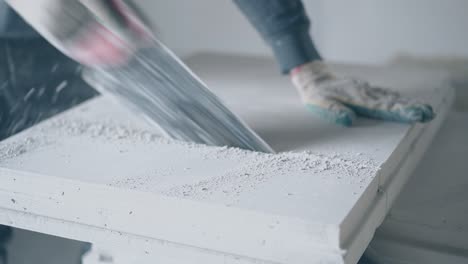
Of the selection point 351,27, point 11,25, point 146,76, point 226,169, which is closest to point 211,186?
point 226,169

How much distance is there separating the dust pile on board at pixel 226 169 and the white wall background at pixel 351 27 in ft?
4.09

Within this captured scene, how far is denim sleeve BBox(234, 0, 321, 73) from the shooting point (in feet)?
5.06

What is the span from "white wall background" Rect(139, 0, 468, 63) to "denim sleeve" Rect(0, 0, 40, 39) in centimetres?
122

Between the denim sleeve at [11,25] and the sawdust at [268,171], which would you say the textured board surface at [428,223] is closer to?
the sawdust at [268,171]

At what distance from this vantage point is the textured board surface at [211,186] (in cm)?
108

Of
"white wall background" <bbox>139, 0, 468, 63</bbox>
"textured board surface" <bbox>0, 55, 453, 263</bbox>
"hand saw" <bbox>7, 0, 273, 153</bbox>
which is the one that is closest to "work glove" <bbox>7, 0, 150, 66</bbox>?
"hand saw" <bbox>7, 0, 273, 153</bbox>

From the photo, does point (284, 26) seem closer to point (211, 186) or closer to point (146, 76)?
point (146, 76)

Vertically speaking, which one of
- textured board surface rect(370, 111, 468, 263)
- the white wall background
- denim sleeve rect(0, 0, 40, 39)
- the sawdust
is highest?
denim sleeve rect(0, 0, 40, 39)

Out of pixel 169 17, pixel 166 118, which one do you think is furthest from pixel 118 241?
pixel 169 17

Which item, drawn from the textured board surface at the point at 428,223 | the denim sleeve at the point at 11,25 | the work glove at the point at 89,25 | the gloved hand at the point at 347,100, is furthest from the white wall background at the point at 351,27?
the work glove at the point at 89,25

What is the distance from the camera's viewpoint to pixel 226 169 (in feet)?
4.20

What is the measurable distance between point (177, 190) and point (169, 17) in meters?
1.82

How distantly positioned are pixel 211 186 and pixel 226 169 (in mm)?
93

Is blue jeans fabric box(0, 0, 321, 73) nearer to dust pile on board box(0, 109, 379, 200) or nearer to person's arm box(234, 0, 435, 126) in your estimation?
person's arm box(234, 0, 435, 126)
